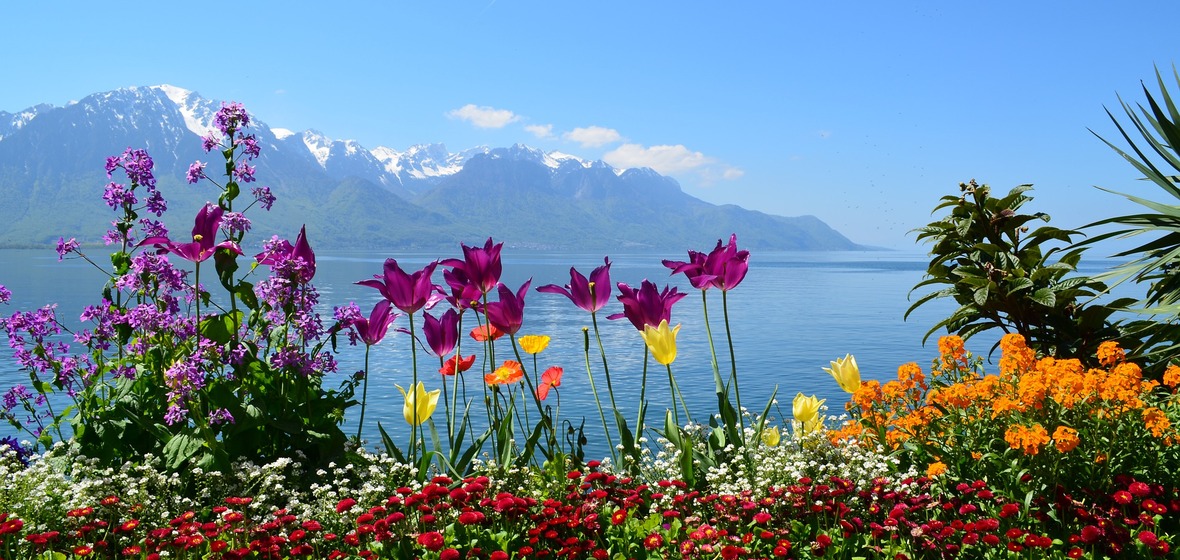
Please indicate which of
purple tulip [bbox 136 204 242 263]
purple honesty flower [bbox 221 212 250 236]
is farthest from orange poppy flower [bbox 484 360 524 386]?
purple honesty flower [bbox 221 212 250 236]

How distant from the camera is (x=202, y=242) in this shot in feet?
12.5

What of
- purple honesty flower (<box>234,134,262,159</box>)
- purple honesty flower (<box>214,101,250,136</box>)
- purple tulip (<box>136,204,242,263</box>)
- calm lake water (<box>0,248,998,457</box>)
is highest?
purple honesty flower (<box>214,101,250,136</box>)

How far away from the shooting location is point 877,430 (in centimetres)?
389

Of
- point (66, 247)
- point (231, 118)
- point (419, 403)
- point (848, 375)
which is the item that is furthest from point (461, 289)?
point (66, 247)

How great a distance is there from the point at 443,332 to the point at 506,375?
346 millimetres

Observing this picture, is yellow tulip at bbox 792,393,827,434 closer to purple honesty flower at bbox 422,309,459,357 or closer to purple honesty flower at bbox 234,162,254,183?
purple honesty flower at bbox 422,309,459,357

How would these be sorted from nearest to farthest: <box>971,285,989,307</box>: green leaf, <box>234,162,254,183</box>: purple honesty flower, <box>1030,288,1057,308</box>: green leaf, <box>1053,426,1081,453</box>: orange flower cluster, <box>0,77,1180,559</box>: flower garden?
1. <box>1053,426,1081,453</box>: orange flower cluster
2. <box>0,77,1180,559</box>: flower garden
3. <box>234,162,254,183</box>: purple honesty flower
4. <box>1030,288,1057,308</box>: green leaf
5. <box>971,285,989,307</box>: green leaf

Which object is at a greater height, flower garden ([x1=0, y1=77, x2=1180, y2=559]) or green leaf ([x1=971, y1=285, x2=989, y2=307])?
green leaf ([x1=971, y1=285, x2=989, y2=307])

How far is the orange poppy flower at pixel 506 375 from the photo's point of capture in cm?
381

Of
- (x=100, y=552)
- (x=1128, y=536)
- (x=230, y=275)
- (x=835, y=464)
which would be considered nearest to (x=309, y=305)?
(x=230, y=275)

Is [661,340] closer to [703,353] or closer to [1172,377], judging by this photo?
[1172,377]

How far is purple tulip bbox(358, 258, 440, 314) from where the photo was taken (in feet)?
12.0

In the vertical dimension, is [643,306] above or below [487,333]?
above

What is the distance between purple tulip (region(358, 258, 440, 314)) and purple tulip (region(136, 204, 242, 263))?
0.68 m
